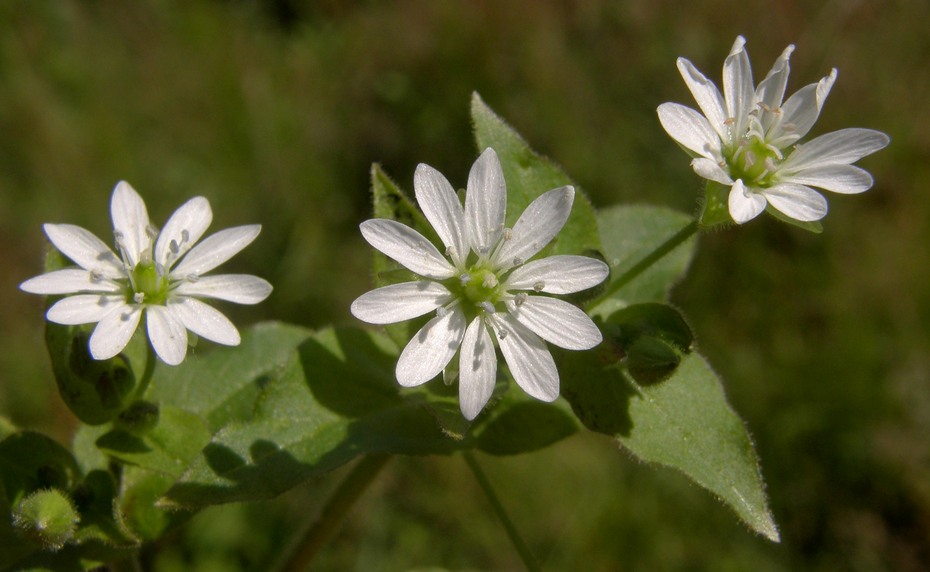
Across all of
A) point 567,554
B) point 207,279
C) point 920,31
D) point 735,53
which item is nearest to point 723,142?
point 735,53

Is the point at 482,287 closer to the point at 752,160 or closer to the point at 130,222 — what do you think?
the point at 752,160

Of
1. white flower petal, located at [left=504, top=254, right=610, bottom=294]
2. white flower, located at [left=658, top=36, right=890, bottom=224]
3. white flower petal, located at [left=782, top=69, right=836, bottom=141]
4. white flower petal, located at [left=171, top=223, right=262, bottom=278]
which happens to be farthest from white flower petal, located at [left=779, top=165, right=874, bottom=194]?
white flower petal, located at [left=171, top=223, right=262, bottom=278]

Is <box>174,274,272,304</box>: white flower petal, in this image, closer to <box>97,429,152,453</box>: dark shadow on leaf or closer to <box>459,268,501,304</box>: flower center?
<box>97,429,152,453</box>: dark shadow on leaf

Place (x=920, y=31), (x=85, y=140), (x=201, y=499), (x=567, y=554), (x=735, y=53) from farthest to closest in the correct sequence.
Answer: (x=920, y=31), (x=85, y=140), (x=567, y=554), (x=735, y=53), (x=201, y=499)

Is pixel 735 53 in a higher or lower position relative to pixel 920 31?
higher

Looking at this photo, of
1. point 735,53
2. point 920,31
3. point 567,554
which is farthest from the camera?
point 920,31

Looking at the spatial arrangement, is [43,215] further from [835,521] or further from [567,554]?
[835,521]

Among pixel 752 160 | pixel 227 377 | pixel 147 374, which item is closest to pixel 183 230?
pixel 147 374

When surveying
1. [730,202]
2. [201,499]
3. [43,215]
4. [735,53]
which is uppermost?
[735,53]
